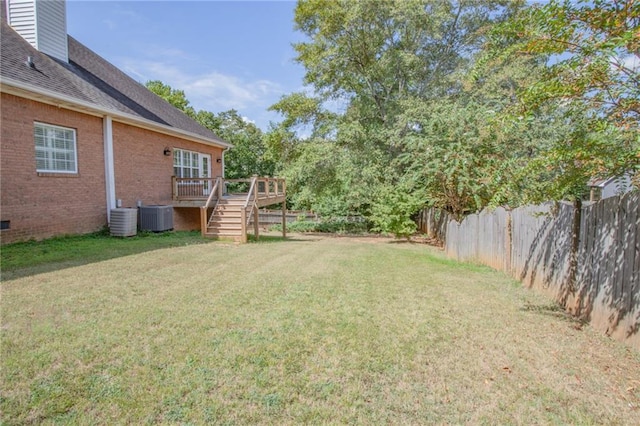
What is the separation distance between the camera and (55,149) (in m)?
9.12

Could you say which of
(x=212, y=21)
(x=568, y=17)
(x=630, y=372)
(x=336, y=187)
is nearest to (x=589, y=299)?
(x=630, y=372)

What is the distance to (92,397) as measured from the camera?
244cm

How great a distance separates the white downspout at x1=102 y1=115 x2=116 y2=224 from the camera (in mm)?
10578

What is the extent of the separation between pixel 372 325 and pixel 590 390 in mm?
1920

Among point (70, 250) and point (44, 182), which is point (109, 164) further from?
point (70, 250)

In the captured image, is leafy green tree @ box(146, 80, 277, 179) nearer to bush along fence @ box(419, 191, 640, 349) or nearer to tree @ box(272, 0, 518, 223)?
tree @ box(272, 0, 518, 223)

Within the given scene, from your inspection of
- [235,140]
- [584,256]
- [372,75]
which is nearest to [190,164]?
[372,75]

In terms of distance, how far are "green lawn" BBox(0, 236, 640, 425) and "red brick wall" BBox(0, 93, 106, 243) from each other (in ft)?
12.7

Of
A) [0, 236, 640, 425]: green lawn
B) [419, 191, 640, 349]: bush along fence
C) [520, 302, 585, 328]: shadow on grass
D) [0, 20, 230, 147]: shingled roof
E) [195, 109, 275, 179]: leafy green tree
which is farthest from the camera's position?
[195, 109, 275, 179]: leafy green tree

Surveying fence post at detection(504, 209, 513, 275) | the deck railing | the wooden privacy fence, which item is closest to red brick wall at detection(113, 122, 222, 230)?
the deck railing

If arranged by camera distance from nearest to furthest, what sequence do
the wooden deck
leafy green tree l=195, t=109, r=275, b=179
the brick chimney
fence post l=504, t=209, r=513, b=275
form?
1. fence post l=504, t=209, r=513, b=275
2. the brick chimney
3. the wooden deck
4. leafy green tree l=195, t=109, r=275, b=179

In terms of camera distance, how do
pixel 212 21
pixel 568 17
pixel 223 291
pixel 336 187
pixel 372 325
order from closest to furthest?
→ pixel 568 17 → pixel 372 325 → pixel 223 291 → pixel 212 21 → pixel 336 187

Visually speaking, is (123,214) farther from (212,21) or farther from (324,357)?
(324,357)

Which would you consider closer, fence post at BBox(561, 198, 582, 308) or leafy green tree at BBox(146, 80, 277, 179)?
fence post at BBox(561, 198, 582, 308)
